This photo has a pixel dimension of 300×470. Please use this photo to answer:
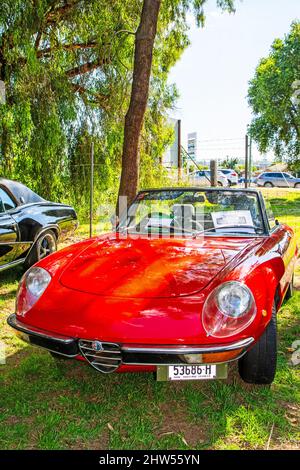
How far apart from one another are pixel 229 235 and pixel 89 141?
23.3ft

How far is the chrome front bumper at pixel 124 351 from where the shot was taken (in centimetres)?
221

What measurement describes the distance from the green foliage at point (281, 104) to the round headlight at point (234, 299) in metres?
18.1

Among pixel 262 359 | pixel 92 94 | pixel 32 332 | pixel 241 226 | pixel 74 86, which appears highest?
pixel 74 86

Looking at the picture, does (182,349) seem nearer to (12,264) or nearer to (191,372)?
(191,372)

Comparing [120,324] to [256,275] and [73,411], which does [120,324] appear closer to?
[73,411]

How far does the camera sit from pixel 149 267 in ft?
9.24

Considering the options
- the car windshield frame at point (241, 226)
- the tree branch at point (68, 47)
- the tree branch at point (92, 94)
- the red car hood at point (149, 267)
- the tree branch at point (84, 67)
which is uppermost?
the tree branch at point (68, 47)

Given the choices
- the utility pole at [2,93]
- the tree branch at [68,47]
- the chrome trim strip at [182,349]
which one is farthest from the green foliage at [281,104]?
the chrome trim strip at [182,349]

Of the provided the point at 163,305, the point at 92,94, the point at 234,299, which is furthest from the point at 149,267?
the point at 92,94

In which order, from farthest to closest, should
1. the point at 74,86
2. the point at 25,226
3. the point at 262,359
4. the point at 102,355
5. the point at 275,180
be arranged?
the point at 275,180
the point at 74,86
the point at 25,226
the point at 262,359
the point at 102,355

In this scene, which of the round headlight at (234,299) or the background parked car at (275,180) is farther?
the background parked car at (275,180)

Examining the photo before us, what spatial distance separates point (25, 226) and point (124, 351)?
3.24 m

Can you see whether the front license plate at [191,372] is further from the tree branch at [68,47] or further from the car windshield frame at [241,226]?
the tree branch at [68,47]
